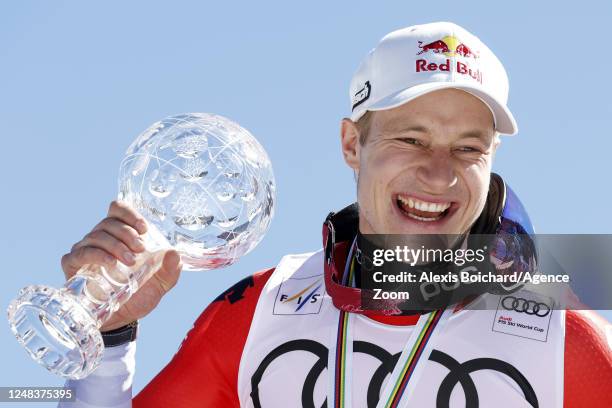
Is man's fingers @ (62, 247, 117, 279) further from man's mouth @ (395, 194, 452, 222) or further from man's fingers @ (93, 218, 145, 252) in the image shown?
man's mouth @ (395, 194, 452, 222)

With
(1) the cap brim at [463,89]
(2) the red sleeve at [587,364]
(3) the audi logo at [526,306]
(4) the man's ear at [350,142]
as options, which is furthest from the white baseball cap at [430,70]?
(2) the red sleeve at [587,364]

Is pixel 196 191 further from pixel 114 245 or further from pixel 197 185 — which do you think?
pixel 114 245

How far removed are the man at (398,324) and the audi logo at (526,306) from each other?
0.06 meters

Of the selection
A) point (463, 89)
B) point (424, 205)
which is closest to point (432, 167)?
point (424, 205)

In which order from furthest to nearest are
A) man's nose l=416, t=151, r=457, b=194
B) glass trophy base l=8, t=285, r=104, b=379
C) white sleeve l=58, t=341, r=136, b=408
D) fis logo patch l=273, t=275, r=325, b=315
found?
1. fis logo patch l=273, t=275, r=325, b=315
2. man's nose l=416, t=151, r=457, b=194
3. white sleeve l=58, t=341, r=136, b=408
4. glass trophy base l=8, t=285, r=104, b=379

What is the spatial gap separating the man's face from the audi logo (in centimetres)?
42

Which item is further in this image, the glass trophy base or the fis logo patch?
the fis logo patch

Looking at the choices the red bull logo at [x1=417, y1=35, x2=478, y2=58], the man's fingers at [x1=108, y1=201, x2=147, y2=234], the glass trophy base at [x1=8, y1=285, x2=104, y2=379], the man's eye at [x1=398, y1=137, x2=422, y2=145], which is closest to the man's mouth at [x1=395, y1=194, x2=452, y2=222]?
the man's eye at [x1=398, y1=137, x2=422, y2=145]

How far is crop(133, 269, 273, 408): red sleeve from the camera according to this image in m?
6.41

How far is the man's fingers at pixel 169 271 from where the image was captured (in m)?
5.87

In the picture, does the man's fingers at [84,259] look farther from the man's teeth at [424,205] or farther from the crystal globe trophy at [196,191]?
the man's teeth at [424,205]

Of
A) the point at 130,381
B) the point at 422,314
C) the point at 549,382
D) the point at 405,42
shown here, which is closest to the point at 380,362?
the point at 422,314

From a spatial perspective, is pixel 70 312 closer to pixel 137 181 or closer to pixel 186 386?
pixel 137 181

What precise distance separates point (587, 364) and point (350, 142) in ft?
5.83
